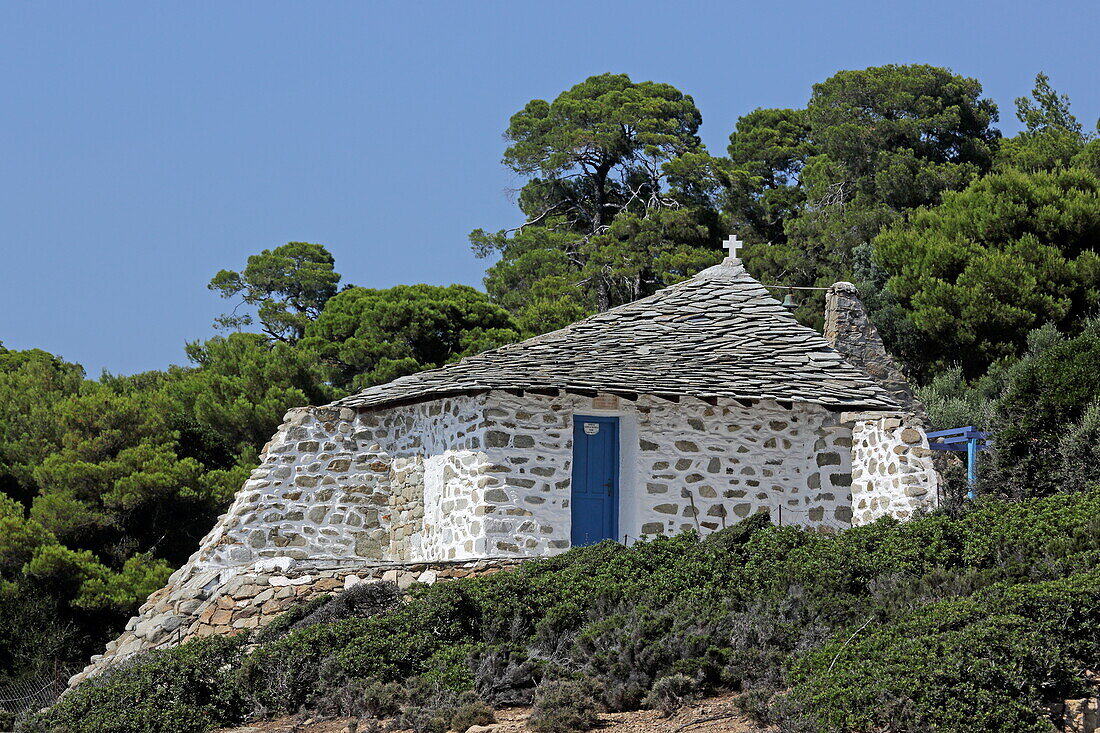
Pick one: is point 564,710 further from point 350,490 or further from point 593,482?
point 350,490

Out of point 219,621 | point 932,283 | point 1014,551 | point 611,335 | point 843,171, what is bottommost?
point 219,621

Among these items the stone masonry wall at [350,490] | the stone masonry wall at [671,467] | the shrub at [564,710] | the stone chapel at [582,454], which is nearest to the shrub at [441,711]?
the shrub at [564,710]

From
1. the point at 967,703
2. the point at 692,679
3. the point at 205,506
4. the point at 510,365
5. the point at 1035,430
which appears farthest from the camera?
the point at 205,506

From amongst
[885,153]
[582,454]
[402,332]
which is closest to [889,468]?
[582,454]

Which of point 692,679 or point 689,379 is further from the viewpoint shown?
point 689,379

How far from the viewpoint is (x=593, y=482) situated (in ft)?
46.2

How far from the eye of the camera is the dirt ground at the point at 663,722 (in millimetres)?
7207

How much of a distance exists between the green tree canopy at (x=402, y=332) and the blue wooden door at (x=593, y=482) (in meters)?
9.63

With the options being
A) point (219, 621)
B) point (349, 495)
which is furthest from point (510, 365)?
point (219, 621)

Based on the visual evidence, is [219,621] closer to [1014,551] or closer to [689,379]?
[689,379]

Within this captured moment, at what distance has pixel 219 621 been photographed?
11336 mm

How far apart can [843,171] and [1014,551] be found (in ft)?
75.7

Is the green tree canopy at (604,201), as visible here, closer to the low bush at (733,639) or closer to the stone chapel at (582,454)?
the stone chapel at (582,454)

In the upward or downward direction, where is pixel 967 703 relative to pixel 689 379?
downward
